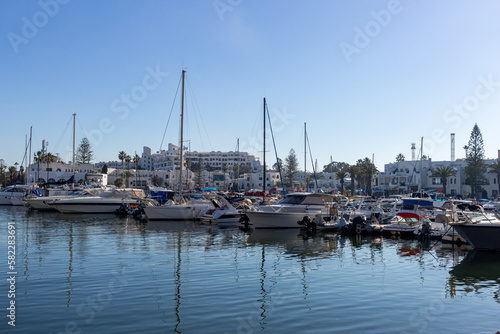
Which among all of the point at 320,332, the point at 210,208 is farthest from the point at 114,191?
the point at 320,332

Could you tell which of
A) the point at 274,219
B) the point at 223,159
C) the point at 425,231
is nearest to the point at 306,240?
the point at 274,219

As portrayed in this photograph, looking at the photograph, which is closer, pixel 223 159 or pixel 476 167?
pixel 476 167

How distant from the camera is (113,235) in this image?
3075cm

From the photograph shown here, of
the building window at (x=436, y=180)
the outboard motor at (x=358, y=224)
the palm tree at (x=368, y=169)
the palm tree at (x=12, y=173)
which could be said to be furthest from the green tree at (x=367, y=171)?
the palm tree at (x=12, y=173)

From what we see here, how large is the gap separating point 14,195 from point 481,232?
66.4 m

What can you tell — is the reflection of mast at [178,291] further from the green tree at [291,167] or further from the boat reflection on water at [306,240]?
the green tree at [291,167]

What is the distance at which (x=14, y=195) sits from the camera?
223 feet

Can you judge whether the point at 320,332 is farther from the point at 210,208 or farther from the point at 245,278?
the point at 210,208

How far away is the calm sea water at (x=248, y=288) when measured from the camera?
453 inches

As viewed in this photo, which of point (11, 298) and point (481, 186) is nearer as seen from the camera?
point (11, 298)

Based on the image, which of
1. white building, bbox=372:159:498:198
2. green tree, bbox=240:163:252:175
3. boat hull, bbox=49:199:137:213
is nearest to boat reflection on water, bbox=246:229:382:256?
boat hull, bbox=49:199:137:213

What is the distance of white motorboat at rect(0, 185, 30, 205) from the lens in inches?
2655

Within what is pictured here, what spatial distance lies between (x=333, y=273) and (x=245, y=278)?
395cm

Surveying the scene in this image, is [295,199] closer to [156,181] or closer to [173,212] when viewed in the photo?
[173,212]
